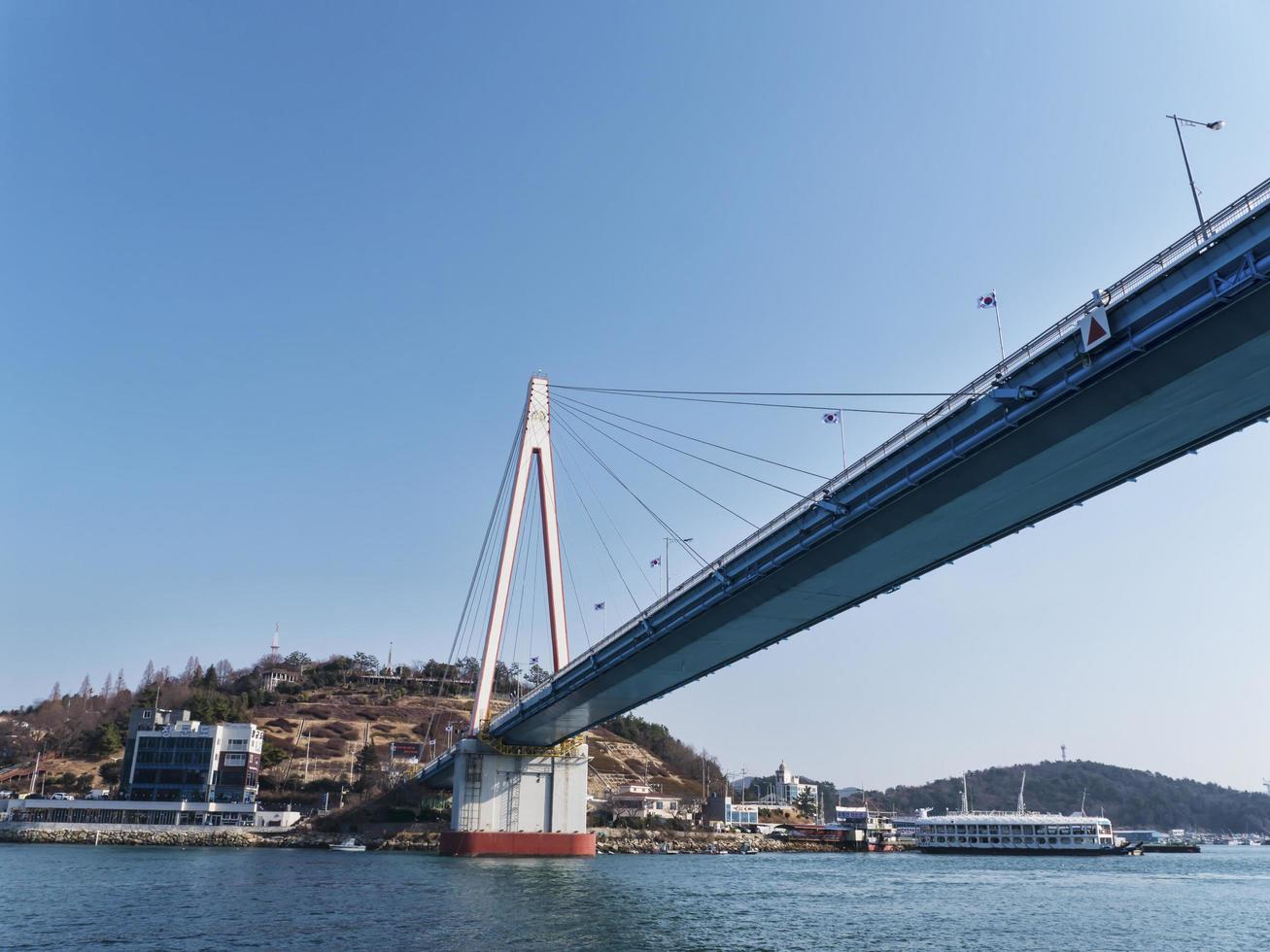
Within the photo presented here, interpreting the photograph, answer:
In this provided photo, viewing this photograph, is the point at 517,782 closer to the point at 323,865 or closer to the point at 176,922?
the point at 323,865

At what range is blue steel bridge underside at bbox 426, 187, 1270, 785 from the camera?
76.2 feet

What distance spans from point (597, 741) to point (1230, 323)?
536ft

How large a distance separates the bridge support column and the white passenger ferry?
6465 cm

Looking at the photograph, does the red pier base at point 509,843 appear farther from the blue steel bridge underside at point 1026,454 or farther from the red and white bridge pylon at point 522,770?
the blue steel bridge underside at point 1026,454

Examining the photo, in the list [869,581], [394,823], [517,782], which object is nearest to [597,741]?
[394,823]

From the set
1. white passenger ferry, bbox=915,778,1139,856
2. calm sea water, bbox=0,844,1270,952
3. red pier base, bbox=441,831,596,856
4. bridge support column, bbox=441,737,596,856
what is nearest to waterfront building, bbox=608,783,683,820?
white passenger ferry, bbox=915,778,1139,856

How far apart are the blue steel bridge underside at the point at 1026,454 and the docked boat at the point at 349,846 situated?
158ft

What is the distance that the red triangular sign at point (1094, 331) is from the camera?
25141 millimetres

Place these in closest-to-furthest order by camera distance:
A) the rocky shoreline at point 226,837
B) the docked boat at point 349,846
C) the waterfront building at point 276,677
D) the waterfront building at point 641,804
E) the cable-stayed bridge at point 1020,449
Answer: the cable-stayed bridge at point 1020,449
the docked boat at point 349,846
the rocky shoreline at point 226,837
the waterfront building at point 641,804
the waterfront building at point 276,677

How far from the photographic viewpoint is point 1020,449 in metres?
30.0

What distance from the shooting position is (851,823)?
143250 millimetres

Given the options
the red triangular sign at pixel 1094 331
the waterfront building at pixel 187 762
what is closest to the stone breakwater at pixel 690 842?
the waterfront building at pixel 187 762

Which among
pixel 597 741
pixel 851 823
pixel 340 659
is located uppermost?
pixel 340 659

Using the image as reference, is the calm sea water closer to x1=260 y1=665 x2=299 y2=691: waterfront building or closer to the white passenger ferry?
the white passenger ferry
